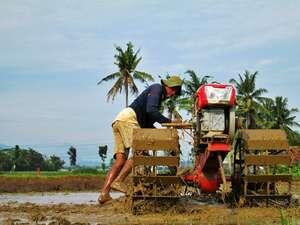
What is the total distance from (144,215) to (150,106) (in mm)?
1794

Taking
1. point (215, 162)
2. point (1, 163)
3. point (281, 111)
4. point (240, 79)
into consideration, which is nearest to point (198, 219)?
point (215, 162)

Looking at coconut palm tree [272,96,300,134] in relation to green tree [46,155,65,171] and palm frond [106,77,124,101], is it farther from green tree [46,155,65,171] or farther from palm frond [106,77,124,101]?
green tree [46,155,65,171]

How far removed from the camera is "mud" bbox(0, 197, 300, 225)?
6828mm

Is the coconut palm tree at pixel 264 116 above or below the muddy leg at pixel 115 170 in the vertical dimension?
above

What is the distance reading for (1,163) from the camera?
105750 millimetres

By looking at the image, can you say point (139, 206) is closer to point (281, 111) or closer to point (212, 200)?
point (212, 200)

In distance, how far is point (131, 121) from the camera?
360 inches

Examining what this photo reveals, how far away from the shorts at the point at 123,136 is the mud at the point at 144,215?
0.79 meters

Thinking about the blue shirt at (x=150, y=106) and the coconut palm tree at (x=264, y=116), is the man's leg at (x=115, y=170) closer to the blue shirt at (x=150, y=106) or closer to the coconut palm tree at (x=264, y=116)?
the blue shirt at (x=150, y=106)

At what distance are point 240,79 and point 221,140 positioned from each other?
2188 inches

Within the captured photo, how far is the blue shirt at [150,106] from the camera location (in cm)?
881

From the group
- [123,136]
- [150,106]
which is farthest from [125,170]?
[150,106]

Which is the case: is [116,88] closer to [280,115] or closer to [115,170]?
[280,115]

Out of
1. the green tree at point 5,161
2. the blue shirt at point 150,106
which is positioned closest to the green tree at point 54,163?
the green tree at point 5,161
